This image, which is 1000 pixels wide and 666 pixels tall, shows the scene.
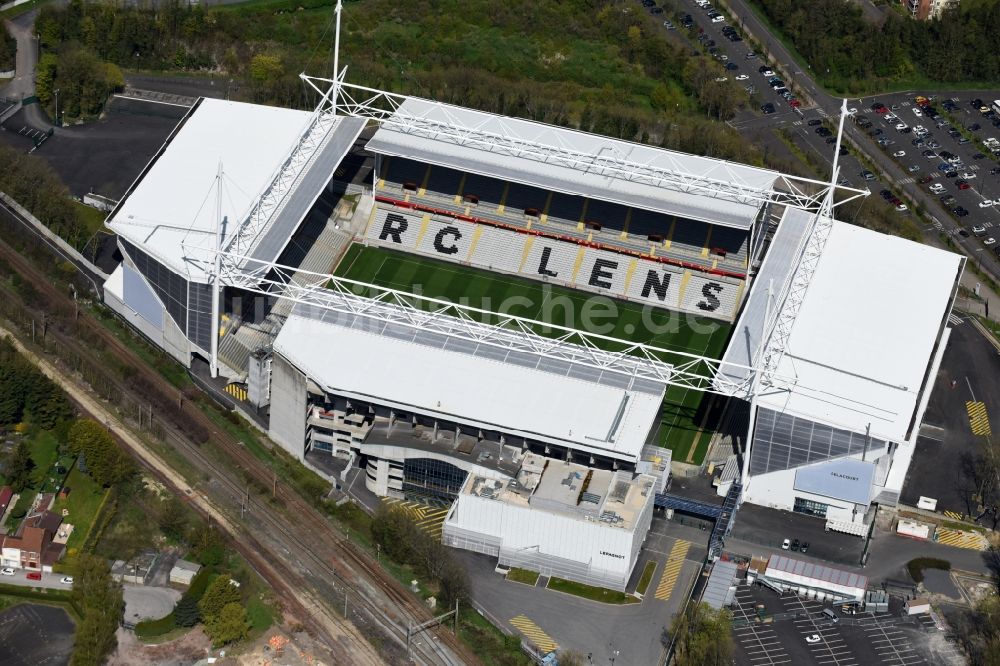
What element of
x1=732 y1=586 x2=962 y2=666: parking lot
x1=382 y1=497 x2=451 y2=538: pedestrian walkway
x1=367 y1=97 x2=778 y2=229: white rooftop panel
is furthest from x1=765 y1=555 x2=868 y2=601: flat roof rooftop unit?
x1=367 y1=97 x2=778 y2=229: white rooftop panel

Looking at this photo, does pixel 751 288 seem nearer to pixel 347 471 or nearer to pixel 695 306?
pixel 695 306

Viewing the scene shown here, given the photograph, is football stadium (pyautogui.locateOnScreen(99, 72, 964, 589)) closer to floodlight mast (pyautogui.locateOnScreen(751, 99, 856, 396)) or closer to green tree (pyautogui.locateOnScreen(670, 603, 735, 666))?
floodlight mast (pyautogui.locateOnScreen(751, 99, 856, 396))

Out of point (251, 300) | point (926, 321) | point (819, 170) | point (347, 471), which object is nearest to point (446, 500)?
point (347, 471)

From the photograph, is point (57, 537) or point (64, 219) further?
point (64, 219)

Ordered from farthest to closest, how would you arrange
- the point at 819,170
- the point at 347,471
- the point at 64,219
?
the point at 819,170 → the point at 64,219 → the point at 347,471

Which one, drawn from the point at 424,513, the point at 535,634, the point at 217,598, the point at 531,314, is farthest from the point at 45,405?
the point at 535,634

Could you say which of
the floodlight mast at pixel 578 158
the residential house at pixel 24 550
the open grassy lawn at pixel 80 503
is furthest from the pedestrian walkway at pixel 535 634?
the floodlight mast at pixel 578 158

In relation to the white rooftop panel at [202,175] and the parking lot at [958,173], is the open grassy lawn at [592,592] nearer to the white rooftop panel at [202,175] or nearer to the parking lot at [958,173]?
the white rooftop panel at [202,175]

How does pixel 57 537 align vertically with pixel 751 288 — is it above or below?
below

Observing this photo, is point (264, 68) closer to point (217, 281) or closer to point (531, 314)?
point (531, 314)
